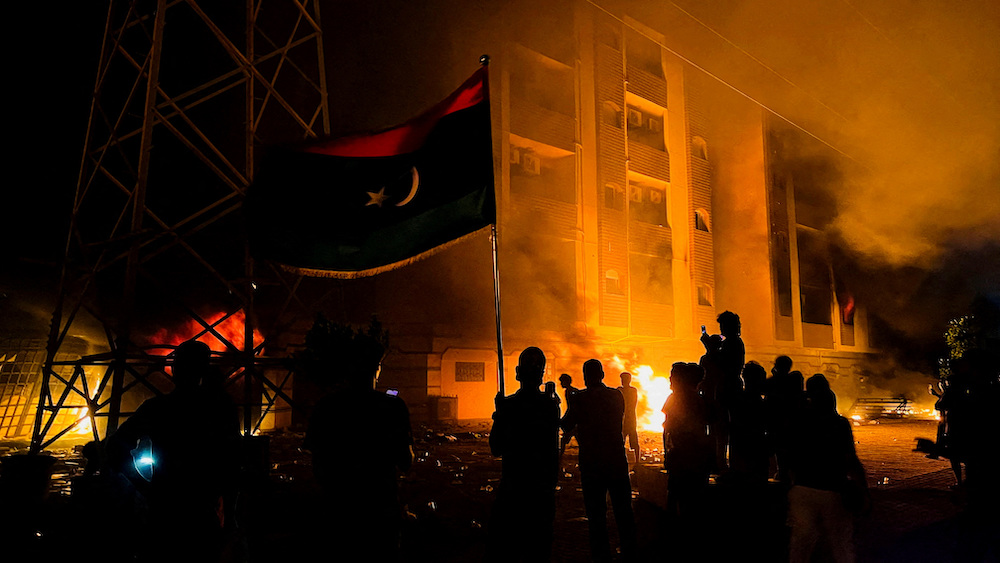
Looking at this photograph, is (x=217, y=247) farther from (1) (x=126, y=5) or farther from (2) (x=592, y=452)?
(2) (x=592, y=452)

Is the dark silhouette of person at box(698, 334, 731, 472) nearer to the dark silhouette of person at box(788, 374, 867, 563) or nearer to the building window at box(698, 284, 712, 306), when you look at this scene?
the dark silhouette of person at box(788, 374, 867, 563)

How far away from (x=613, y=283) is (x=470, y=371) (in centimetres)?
838

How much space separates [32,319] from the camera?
1241 centimetres

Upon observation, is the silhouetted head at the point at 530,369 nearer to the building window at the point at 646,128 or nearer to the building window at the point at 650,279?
the building window at the point at 650,279

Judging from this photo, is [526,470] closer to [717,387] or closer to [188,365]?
[188,365]

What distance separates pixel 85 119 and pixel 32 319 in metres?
4.26

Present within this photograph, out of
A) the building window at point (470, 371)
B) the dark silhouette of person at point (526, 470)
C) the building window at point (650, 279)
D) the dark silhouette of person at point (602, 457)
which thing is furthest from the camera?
the building window at point (650, 279)

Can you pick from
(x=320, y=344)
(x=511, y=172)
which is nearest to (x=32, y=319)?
(x=320, y=344)

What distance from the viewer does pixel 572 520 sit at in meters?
6.61

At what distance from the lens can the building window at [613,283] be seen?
25.0 metres

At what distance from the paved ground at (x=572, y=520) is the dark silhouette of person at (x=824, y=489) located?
776 millimetres

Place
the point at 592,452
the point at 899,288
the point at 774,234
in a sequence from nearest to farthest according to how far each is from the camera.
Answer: the point at 592,452, the point at 774,234, the point at 899,288

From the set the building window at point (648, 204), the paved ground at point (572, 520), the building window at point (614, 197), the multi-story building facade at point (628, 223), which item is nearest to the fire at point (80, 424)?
the paved ground at point (572, 520)

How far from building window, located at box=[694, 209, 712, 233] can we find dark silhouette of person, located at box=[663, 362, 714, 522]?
84.8 ft
